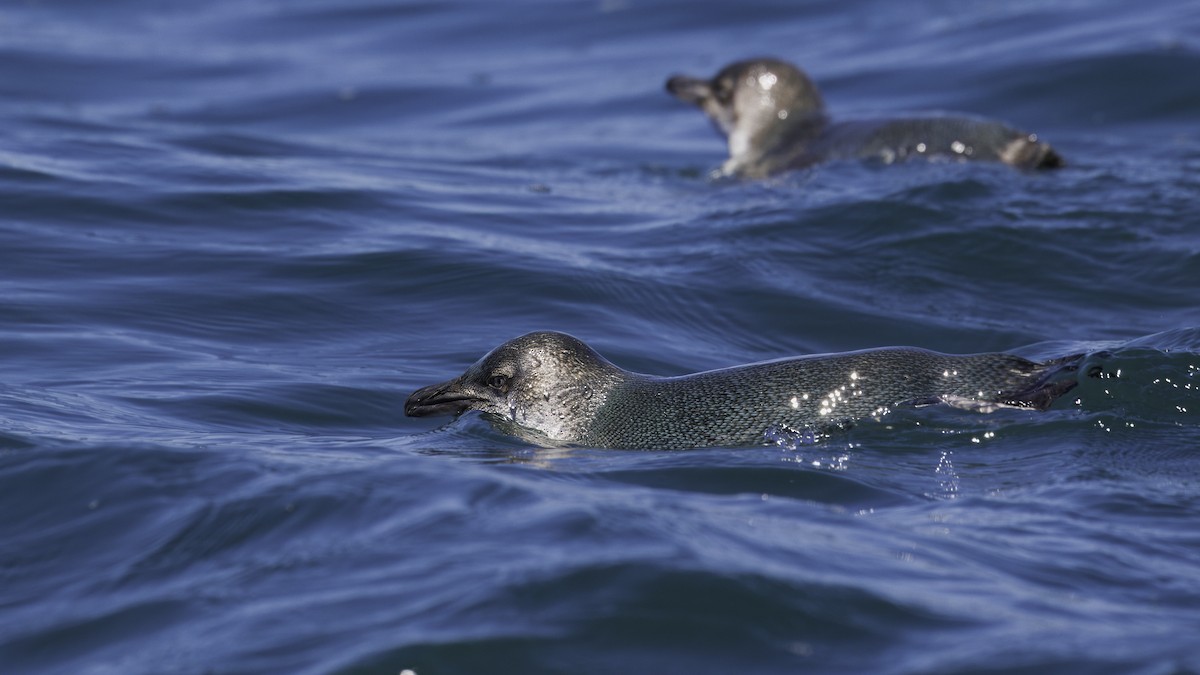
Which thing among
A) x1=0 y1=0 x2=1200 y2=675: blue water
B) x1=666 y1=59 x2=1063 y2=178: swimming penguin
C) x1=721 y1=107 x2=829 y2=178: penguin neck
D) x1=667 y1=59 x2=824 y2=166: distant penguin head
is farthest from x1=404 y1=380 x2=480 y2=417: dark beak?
x1=667 y1=59 x2=824 y2=166: distant penguin head

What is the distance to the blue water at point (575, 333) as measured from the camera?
18.0 feet

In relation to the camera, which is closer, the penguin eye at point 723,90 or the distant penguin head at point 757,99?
the distant penguin head at point 757,99

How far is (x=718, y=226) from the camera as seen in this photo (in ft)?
42.4

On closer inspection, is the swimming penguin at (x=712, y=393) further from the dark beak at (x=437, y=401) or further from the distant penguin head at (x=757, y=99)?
the distant penguin head at (x=757, y=99)

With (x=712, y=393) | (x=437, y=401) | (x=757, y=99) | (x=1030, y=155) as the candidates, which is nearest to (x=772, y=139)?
(x=757, y=99)

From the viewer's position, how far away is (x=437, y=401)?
27.9 feet

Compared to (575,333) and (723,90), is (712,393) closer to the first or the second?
(575,333)

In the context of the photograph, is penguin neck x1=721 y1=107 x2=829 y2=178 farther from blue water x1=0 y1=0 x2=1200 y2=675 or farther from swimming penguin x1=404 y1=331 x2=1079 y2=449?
swimming penguin x1=404 y1=331 x2=1079 y2=449

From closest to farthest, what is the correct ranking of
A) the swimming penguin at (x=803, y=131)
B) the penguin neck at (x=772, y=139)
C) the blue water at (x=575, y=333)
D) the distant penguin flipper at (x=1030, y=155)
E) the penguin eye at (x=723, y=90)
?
the blue water at (x=575, y=333) < the distant penguin flipper at (x=1030, y=155) < the swimming penguin at (x=803, y=131) < the penguin neck at (x=772, y=139) < the penguin eye at (x=723, y=90)

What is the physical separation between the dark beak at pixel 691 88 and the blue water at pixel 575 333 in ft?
2.13

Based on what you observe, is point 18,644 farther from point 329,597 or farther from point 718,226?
point 718,226

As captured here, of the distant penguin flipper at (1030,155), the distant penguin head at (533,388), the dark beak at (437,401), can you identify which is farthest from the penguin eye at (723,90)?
the dark beak at (437,401)

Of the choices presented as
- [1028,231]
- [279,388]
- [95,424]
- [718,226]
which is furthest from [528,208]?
[95,424]

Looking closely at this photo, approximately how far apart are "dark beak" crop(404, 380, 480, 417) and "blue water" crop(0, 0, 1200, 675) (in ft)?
0.52
